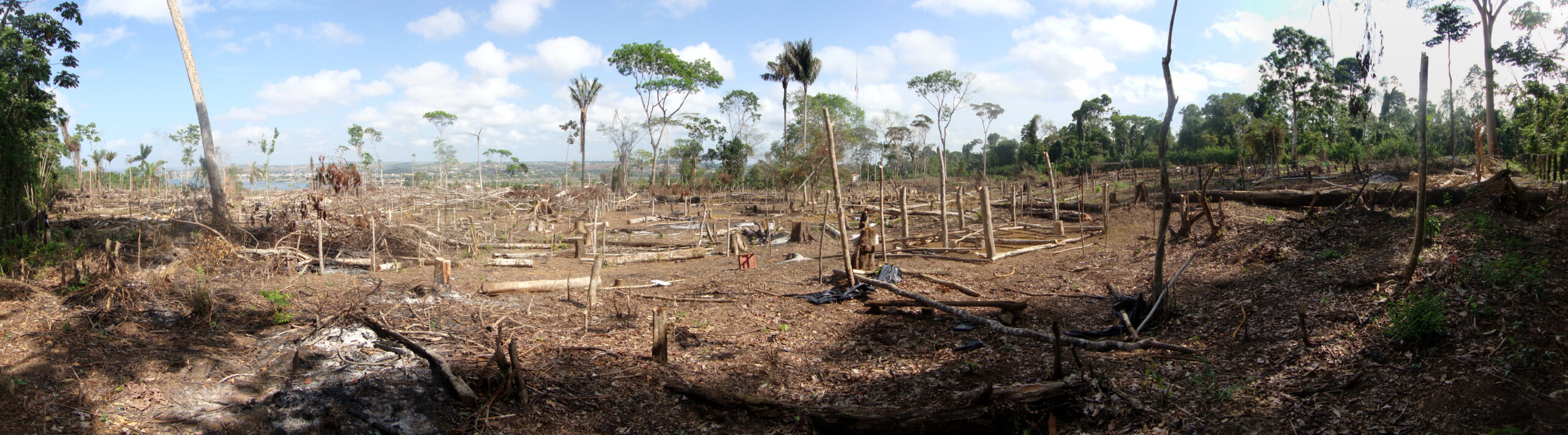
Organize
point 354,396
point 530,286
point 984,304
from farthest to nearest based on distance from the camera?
point 530,286 → point 984,304 → point 354,396

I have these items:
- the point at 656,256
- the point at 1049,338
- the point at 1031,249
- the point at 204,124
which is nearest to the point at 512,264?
the point at 656,256

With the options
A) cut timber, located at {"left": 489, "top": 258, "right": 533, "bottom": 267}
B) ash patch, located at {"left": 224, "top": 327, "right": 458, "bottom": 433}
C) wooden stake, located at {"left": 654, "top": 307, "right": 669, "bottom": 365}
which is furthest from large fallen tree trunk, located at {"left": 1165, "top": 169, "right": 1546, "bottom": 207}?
cut timber, located at {"left": 489, "top": 258, "right": 533, "bottom": 267}

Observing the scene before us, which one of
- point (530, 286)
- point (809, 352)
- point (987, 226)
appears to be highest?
point (987, 226)

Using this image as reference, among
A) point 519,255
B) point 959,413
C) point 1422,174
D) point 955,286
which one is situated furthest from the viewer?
point 519,255

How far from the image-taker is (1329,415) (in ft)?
14.4

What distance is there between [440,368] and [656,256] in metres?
9.47

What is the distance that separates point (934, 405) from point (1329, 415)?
8.41 ft

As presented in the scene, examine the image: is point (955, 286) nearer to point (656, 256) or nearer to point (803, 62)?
point (656, 256)

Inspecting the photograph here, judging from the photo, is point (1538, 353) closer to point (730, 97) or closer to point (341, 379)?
point (341, 379)

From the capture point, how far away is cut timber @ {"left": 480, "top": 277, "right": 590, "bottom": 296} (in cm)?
945

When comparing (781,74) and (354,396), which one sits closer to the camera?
(354,396)

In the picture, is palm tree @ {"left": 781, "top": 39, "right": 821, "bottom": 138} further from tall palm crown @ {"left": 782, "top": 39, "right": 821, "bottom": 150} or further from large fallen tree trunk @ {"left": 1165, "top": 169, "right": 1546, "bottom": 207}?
large fallen tree trunk @ {"left": 1165, "top": 169, "right": 1546, "bottom": 207}

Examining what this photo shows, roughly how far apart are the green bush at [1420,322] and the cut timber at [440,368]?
7.07 meters

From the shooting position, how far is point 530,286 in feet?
32.1
